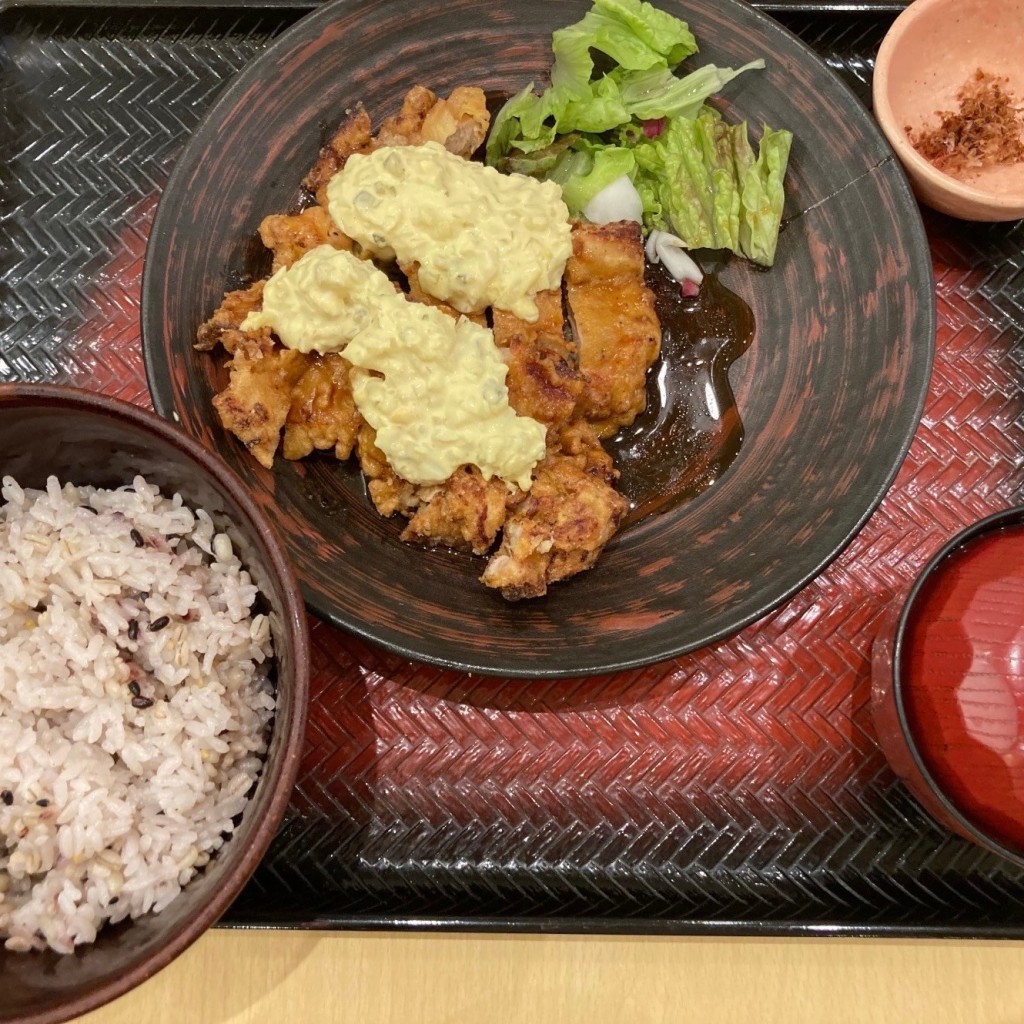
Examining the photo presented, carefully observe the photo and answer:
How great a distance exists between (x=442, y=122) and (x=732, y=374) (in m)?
1.07

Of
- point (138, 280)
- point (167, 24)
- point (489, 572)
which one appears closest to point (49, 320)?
point (138, 280)

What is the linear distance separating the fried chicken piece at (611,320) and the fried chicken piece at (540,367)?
6cm

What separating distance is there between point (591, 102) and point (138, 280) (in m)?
1.43

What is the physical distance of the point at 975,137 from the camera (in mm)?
2535

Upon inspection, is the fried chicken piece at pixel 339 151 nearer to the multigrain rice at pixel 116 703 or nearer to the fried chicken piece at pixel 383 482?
the fried chicken piece at pixel 383 482

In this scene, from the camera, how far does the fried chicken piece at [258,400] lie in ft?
6.97

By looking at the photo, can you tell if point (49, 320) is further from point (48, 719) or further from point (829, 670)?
point (829, 670)

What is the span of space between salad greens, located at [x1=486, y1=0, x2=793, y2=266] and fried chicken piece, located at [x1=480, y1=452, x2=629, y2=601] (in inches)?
34.0

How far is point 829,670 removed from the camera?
2336 millimetres

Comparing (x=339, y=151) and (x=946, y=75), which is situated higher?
(x=946, y=75)

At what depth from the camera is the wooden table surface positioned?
226 cm

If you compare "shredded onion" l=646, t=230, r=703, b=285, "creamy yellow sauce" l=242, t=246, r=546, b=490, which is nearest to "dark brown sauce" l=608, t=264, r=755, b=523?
"shredded onion" l=646, t=230, r=703, b=285

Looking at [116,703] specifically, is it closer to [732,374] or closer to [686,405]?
[686,405]

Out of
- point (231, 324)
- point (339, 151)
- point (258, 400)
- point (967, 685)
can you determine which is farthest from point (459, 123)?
point (967, 685)
